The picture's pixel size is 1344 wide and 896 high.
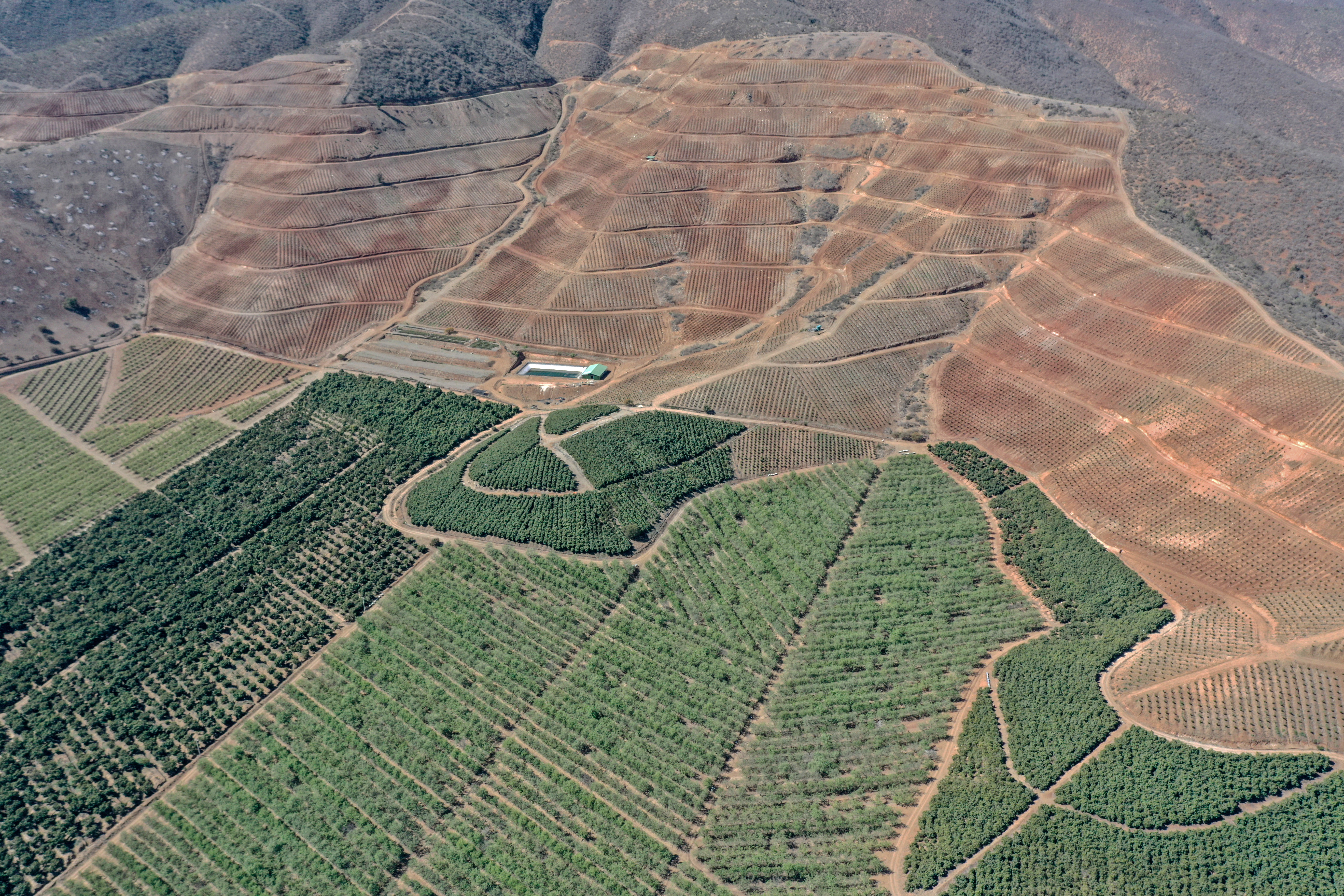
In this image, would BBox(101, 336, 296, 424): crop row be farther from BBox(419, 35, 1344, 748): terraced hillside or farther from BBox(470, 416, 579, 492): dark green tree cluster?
BBox(470, 416, 579, 492): dark green tree cluster

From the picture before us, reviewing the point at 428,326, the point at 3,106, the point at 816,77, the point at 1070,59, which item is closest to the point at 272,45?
the point at 3,106

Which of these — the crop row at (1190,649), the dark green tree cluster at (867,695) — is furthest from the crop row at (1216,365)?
the dark green tree cluster at (867,695)

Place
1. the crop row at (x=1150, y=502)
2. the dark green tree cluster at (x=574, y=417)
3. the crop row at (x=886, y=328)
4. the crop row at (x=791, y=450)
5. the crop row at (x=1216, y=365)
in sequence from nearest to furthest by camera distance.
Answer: the crop row at (x=1150, y=502)
the crop row at (x=1216, y=365)
the crop row at (x=791, y=450)
the dark green tree cluster at (x=574, y=417)
the crop row at (x=886, y=328)

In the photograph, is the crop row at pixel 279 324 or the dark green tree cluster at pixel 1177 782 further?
the crop row at pixel 279 324

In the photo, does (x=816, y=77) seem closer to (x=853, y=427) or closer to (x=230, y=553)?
(x=853, y=427)

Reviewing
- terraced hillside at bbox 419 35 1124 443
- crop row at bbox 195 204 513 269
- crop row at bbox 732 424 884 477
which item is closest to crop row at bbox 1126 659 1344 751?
crop row at bbox 732 424 884 477

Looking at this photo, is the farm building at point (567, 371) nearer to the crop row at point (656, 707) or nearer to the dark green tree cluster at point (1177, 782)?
the crop row at point (656, 707)

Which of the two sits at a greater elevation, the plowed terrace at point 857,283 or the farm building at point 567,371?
the plowed terrace at point 857,283

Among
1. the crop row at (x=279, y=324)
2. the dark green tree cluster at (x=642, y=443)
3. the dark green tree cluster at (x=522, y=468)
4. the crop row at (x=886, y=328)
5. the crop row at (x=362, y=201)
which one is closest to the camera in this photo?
the dark green tree cluster at (x=522, y=468)
